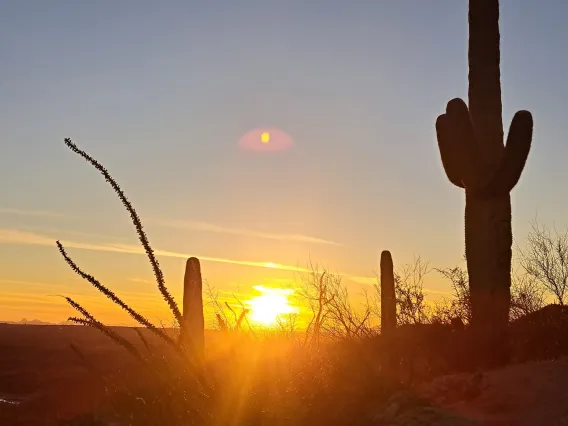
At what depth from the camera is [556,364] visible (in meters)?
6.52

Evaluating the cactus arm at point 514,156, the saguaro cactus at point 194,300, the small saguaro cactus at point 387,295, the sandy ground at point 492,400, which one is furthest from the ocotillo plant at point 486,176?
the saguaro cactus at point 194,300

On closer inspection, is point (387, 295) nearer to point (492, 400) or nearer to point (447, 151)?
point (447, 151)

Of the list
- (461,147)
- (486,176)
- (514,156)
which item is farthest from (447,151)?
(514,156)

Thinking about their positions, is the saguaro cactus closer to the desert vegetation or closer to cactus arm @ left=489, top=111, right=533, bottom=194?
the desert vegetation

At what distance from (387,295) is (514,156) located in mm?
4045

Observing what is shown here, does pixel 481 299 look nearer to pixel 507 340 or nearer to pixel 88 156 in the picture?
pixel 507 340

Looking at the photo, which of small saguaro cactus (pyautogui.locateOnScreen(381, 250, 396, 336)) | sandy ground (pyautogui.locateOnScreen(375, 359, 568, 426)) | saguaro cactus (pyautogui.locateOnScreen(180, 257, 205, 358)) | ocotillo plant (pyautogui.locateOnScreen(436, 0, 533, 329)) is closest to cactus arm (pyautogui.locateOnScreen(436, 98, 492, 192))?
ocotillo plant (pyautogui.locateOnScreen(436, 0, 533, 329))

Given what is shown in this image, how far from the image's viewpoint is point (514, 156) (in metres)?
9.51

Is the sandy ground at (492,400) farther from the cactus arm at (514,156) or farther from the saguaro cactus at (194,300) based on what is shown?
the saguaro cactus at (194,300)

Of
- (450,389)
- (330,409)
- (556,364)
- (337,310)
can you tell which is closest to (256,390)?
(330,409)

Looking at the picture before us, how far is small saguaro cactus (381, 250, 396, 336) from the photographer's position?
1230 cm

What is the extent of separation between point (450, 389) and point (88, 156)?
4408 mm

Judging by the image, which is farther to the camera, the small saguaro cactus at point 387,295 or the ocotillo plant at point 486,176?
the small saguaro cactus at point 387,295

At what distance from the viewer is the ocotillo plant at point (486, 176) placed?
9.40 metres
